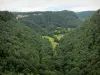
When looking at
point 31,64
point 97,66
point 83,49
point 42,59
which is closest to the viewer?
point 97,66

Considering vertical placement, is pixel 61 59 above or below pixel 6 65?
below

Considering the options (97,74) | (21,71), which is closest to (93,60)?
(97,74)

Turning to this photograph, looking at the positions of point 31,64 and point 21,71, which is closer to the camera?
point 21,71

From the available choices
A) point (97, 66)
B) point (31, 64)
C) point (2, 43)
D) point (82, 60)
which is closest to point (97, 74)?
point (97, 66)

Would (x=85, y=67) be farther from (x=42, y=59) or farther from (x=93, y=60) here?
(x=42, y=59)

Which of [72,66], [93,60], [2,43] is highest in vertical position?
[2,43]

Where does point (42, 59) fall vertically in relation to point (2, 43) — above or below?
below

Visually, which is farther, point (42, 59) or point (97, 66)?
point (42, 59)

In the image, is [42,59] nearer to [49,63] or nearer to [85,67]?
[49,63]

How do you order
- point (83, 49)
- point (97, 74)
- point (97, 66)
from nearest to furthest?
point (97, 74) < point (97, 66) < point (83, 49)
